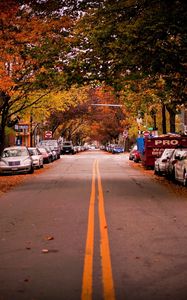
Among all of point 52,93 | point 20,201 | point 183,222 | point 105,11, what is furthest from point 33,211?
point 52,93

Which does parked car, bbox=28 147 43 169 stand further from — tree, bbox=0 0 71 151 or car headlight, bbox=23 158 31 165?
tree, bbox=0 0 71 151

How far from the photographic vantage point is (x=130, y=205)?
1488 cm

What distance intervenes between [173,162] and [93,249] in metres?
15.5

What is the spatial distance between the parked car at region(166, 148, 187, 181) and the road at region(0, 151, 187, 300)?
7.03m

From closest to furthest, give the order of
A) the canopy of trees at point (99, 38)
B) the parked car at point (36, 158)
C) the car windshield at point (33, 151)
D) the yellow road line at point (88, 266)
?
the yellow road line at point (88, 266) → the canopy of trees at point (99, 38) → the parked car at point (36, 158) → the car windshield at point (33, 151)

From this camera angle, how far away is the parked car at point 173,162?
75.8 ft

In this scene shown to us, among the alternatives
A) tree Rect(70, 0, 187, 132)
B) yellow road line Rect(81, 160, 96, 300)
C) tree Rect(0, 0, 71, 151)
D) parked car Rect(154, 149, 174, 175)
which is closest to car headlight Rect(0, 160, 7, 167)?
tree Rect(0, 0, 71, 151)

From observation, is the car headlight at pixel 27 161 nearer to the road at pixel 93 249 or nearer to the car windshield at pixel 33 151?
the car windshield at pixel 33 151

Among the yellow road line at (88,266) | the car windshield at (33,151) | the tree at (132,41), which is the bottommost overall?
the yellow road line at (88,266)

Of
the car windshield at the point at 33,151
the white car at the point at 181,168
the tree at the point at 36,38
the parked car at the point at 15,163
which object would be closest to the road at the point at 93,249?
the white car at the point at 181,168

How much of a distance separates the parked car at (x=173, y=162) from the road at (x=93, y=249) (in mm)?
7034

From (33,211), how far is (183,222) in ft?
12.7

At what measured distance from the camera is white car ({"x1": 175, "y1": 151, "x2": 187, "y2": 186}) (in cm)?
2092

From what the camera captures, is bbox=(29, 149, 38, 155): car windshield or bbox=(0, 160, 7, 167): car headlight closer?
bbox=(0, 160, 7, 167): car headlight
